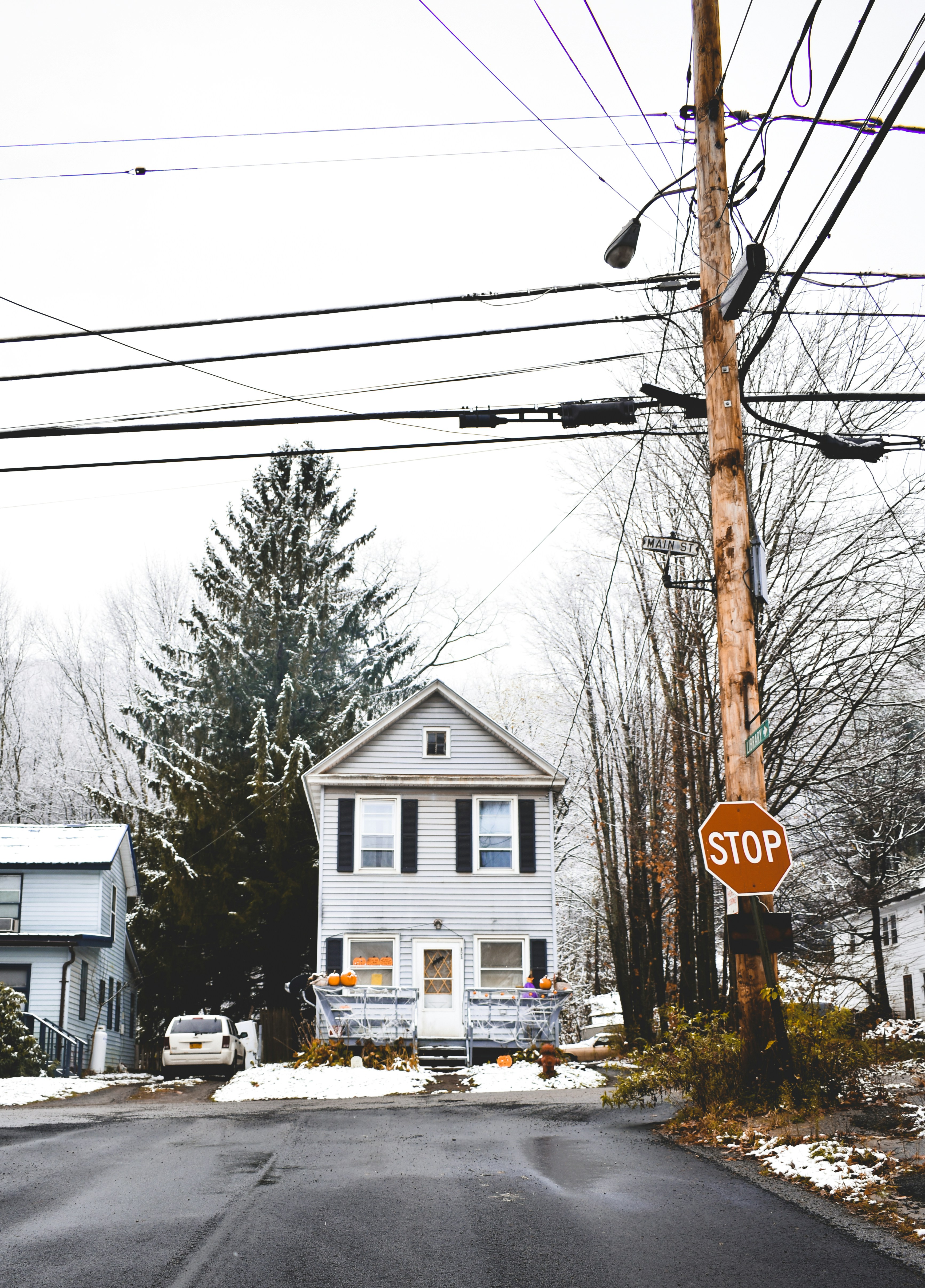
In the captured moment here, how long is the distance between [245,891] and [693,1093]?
2003 cm

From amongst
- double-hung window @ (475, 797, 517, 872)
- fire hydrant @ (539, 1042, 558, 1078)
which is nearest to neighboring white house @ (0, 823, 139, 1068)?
double-hung window @ (475, 797, 517, 872)

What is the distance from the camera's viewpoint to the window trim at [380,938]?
2380cm

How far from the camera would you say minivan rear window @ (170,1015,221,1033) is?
2323cm

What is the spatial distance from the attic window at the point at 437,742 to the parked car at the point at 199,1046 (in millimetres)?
6868

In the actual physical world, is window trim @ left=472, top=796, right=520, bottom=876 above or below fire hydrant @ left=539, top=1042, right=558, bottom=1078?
above

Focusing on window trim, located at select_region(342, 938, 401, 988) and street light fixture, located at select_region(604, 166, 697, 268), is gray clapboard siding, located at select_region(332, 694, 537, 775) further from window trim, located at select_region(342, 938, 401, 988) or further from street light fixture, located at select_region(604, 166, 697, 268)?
street light fixture, located at select_region(604, 166, 697, 268)

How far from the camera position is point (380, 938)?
2402cm

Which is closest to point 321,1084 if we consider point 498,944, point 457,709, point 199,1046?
point 199,1046

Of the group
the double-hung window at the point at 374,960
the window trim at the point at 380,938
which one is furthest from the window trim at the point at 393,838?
the double-hung window at the point at 374,960

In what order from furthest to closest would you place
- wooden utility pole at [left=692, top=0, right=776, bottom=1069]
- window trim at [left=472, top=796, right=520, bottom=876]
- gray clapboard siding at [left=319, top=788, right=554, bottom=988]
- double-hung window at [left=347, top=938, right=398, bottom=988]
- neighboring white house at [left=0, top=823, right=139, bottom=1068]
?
1. neighboring white house at [left=0, top=823, right=139, bottom=1068]
2. window trim at [left=472, top=796, right=520, bottom=876]
3. gray clapboard siding at [left=319, top=788, right=554, bottom=988]
4. double-hung window at [left=347, top=938, right=398, bottom=988]
5. wooden utility pole at [left=692, top=0, right=776, bottom=1069]

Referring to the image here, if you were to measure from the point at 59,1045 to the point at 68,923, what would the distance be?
9.37 ft

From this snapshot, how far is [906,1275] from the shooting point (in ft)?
17.3

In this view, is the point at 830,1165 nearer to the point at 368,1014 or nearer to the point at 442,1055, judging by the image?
the point at 368,1014

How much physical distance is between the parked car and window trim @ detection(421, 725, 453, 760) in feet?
22.0
